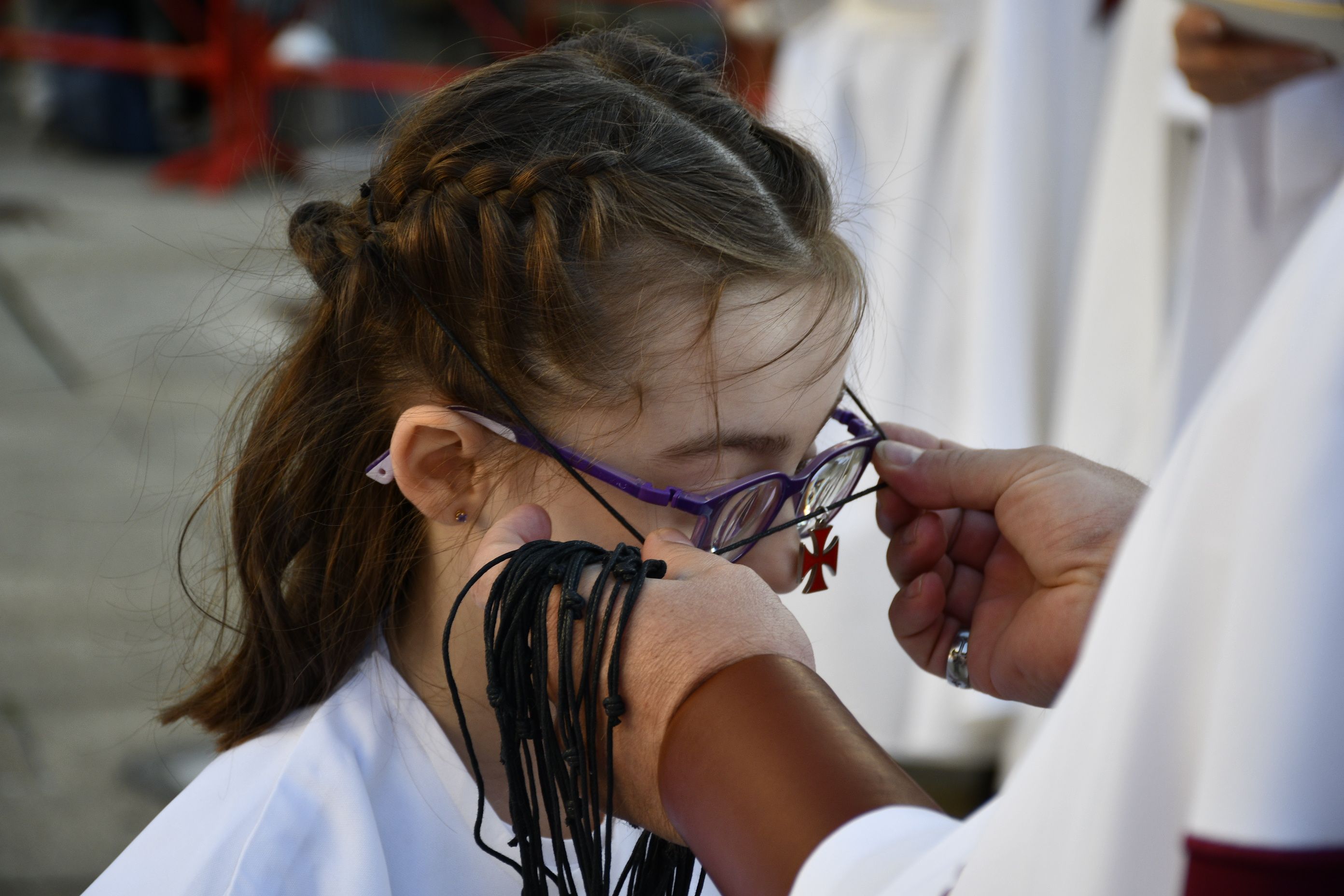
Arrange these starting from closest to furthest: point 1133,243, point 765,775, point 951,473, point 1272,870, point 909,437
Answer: point 1272,870, point 765,775, point 951,473, point 909,437, point 1133,243

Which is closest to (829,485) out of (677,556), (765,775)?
(677,556)

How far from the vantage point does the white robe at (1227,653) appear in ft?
1.45

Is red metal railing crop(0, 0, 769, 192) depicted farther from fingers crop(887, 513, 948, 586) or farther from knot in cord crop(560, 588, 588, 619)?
knot in cord crop(560, 588, 588, 619)

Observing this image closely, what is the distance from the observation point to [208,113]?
7.51 m

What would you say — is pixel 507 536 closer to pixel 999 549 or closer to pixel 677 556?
pixel 677 556

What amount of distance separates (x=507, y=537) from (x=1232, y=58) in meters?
1.32

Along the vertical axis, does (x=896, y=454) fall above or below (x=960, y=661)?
above

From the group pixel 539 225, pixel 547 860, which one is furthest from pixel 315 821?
pixel 539 225

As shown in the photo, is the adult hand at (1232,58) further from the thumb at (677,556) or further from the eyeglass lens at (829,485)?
the thumb at (677,556)

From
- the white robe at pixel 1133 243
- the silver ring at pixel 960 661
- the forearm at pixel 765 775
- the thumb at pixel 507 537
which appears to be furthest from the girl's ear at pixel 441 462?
the white robe at pixel 1133 243

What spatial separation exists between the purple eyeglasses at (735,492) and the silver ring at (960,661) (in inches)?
8.1

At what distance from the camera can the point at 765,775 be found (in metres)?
0.66

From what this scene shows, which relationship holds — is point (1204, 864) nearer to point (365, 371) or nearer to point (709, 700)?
point (709, 700)

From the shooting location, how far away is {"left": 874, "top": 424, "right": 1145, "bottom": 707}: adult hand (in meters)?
1.09
